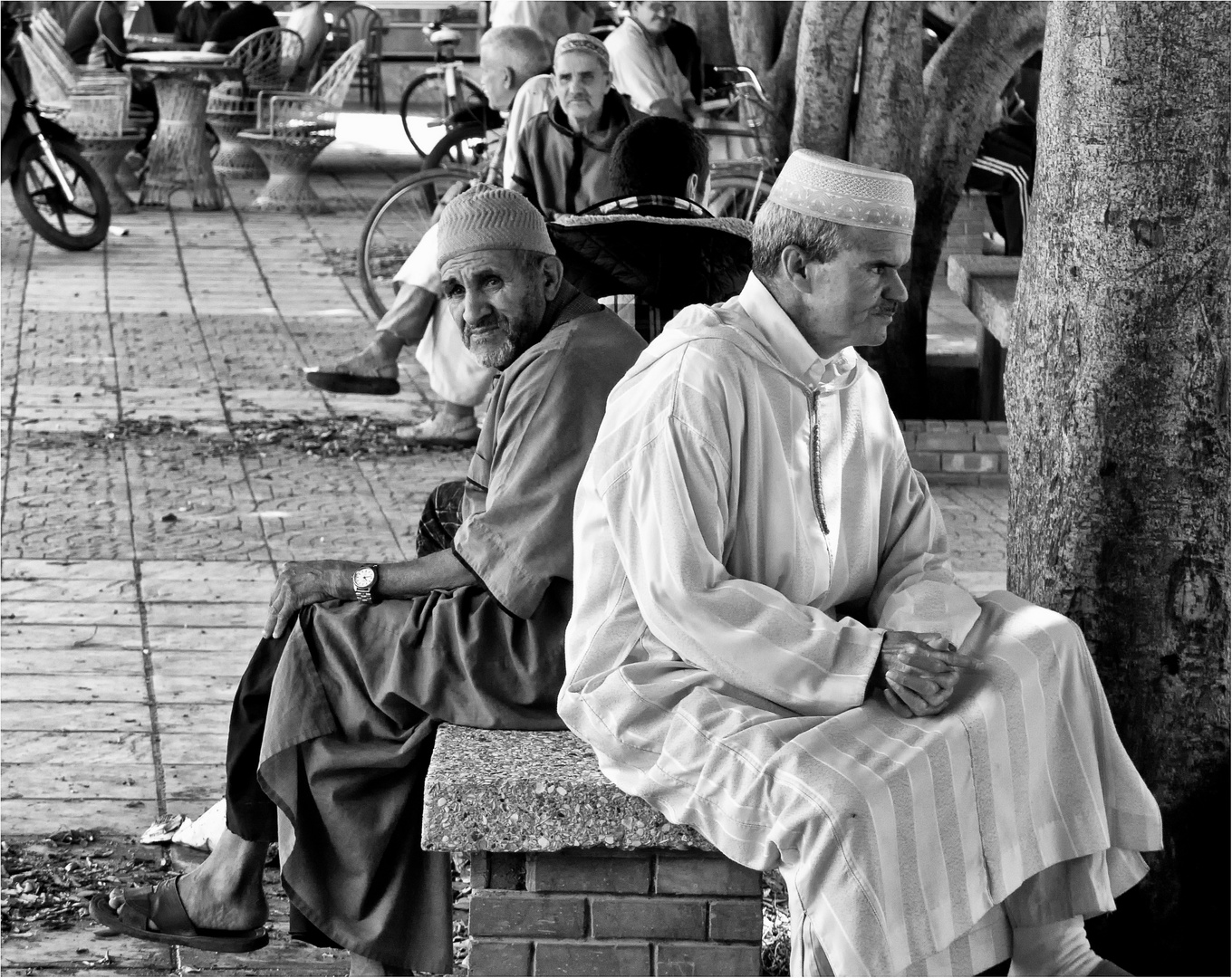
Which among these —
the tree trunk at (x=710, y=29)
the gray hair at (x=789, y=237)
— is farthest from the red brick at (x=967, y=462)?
the tree trunk at (x=710, y=29)

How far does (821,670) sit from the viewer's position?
2824mm

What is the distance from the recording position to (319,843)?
338cm

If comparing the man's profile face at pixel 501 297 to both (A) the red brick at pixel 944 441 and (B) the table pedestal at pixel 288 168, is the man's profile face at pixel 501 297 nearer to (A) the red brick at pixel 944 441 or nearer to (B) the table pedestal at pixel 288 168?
(A) the red brick at pixel 944 441

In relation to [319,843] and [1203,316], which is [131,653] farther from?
[1203,316]

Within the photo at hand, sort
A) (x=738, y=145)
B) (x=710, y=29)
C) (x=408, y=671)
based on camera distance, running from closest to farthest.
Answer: (x=408, y=671), (x=738, y=145), (x=710, y=29)

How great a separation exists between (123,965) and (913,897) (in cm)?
180

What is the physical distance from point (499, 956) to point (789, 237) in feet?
4.35

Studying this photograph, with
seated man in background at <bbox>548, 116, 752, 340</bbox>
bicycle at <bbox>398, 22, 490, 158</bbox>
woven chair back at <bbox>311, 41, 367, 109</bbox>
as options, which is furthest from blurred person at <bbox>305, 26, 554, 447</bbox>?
woven chair back at <bbox>311, 41, 367, 109</bbox>

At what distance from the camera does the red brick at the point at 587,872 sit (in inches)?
119

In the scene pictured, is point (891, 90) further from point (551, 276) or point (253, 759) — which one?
point (253, 759)

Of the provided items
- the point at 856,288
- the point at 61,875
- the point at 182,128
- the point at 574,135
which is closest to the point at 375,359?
the point at 574,135

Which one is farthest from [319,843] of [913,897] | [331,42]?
[331,42]

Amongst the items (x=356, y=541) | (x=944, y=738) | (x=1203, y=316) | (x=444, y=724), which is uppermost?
(x=1203, y=316)

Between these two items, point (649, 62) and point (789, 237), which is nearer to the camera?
point (789, 237)
